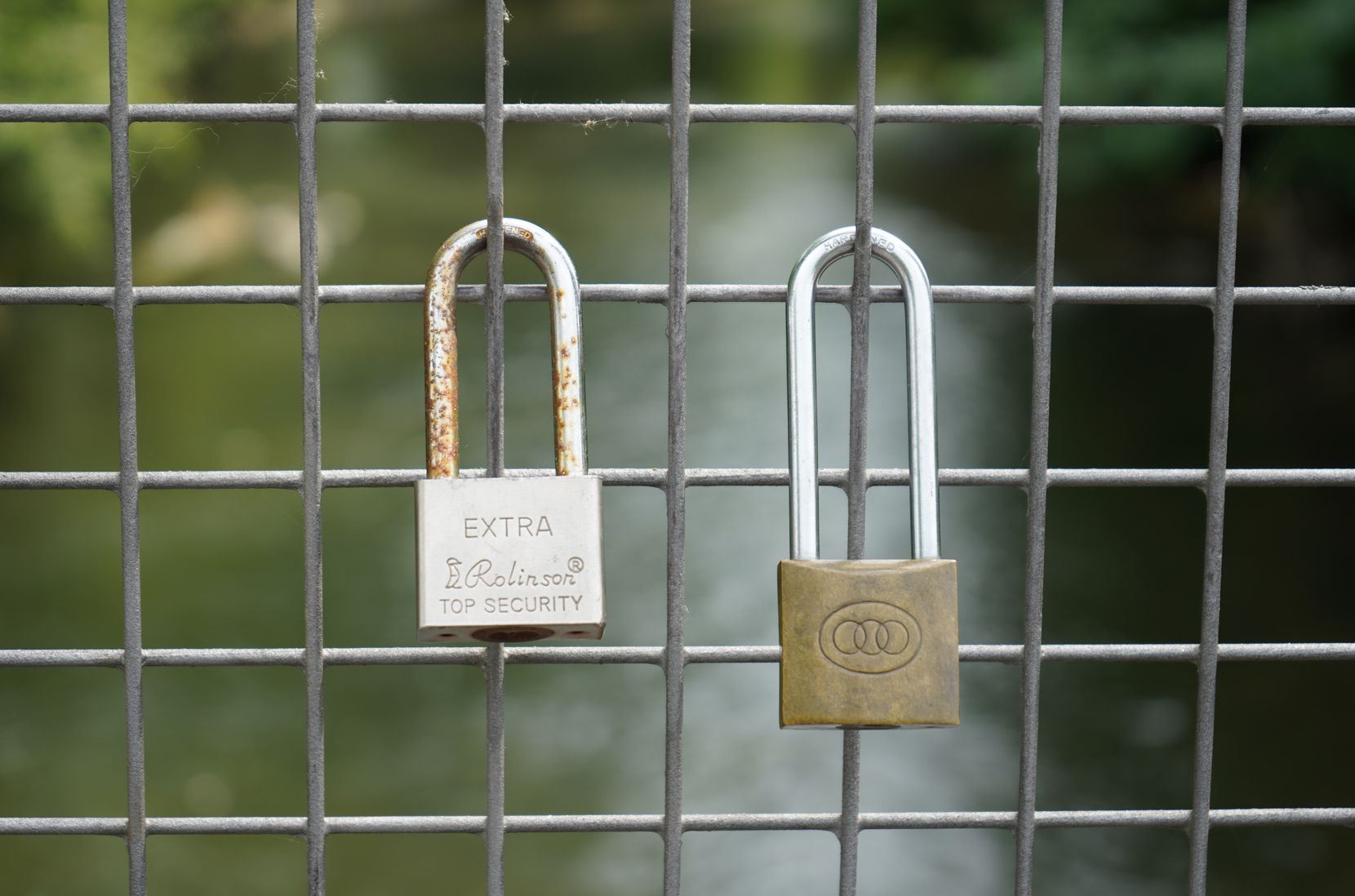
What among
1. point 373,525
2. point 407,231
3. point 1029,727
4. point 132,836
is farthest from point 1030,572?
point 407,231

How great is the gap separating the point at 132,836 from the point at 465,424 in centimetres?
499

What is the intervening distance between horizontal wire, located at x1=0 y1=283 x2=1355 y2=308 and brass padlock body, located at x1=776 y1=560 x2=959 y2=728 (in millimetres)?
216

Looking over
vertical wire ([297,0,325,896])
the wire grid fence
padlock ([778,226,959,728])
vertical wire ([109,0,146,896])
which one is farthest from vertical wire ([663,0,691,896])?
vertical wire ([109,0,146,896])

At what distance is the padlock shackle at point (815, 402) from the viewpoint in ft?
3.46

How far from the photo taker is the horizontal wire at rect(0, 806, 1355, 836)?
3.95 ft

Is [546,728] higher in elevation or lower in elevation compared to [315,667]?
lower

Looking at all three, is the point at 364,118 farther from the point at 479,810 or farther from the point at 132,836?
the point at 479,810

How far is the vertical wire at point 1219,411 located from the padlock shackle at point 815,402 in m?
0.23

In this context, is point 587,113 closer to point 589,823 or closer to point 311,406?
point 311,406

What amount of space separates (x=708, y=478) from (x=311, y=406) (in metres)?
0.30

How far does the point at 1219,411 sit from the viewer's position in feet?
3.86

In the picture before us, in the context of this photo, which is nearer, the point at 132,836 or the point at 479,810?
the point at 132,836

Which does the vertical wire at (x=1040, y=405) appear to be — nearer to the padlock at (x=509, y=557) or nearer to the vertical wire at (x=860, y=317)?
the vertical wire at (x=860, y=317)

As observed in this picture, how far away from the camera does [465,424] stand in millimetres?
6164
